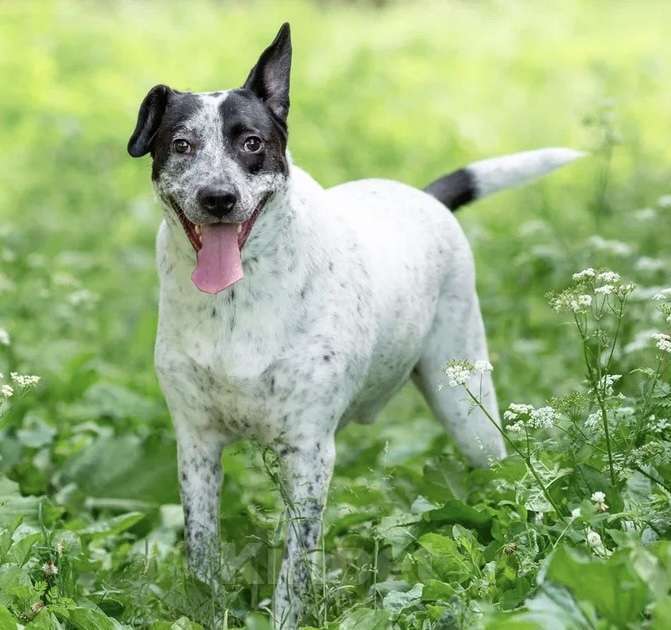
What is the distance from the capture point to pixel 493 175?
18.4ft

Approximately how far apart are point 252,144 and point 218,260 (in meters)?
0.36

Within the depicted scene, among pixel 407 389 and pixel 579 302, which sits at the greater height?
pixel 579 302

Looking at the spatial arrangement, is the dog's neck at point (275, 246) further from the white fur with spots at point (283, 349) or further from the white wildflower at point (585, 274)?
the white wildflower at point (585, 274)

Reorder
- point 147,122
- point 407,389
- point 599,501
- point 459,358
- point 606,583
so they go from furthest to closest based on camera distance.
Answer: point 407,389, point 459,358, point 147,122, point 599,501, point 606,583

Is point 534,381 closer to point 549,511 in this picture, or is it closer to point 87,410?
point 87,410

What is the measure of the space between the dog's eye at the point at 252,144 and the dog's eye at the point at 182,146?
0.16 m

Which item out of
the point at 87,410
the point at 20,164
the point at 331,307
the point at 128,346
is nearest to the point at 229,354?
the point at 331,307

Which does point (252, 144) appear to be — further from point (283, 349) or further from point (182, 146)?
point (283, 349)

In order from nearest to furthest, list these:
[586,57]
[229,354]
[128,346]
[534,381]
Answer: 1. [229,354]
2. [534,381]
3. [128,346]
4. [586,57]

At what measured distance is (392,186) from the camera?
5.34 m

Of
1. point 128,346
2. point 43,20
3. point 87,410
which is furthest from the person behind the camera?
point 43,20

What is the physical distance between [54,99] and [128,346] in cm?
411

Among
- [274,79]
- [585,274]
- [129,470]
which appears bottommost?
[129,470]

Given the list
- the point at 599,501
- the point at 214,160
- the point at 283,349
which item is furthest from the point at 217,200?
the point at 599,501
